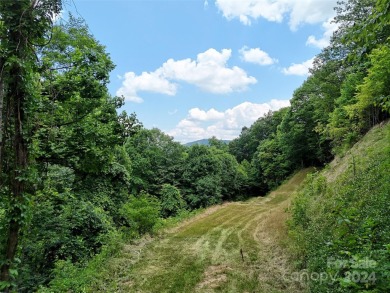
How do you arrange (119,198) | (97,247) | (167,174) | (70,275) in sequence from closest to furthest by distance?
(70,275)
(97,247)
(119,198)
(167,174)

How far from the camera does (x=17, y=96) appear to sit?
4.18 metres

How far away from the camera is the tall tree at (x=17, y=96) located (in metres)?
3.96

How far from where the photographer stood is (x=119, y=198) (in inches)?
581

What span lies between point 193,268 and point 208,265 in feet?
1.72

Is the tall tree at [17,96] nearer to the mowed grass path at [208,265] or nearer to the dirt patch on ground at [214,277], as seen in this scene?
the mowed grass path at [208,265]

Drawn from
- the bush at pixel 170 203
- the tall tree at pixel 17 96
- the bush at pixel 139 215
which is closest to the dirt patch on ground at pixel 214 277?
the tall tree at pixel 17 96

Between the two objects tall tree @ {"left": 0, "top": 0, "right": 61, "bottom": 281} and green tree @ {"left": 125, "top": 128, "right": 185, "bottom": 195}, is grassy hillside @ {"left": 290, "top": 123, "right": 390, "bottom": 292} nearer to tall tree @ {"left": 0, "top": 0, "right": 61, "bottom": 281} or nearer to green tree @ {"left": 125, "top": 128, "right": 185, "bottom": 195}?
tall tree @ {"left": 0, "top": 0, "right": 61, "bottom": 281}

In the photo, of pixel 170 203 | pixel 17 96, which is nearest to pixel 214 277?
pixel 17 96

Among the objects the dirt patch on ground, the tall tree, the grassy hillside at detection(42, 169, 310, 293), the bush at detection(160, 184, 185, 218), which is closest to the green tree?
the bush at detection(160, 184, 185, 218)

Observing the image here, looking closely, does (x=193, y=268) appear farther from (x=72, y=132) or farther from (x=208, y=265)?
(x=72, y=132)

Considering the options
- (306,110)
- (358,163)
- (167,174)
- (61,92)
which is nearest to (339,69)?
(306,110)

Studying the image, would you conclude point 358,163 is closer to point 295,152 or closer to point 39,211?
point 39,211

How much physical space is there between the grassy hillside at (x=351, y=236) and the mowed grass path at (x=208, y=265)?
895mm

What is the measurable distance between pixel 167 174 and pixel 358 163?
25518 mm
